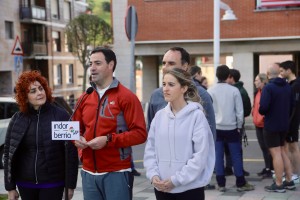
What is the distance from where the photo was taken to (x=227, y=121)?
7531 millimetres

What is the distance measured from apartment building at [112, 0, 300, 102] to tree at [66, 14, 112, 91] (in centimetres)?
1635

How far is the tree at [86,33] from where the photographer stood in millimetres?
37656

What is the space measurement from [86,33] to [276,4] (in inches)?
832

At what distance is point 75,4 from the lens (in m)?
48.9

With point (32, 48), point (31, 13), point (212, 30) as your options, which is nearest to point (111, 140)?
point (212, 30)

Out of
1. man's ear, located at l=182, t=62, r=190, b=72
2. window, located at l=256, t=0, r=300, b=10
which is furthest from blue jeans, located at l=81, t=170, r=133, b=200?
window, located at l=256, t=0, r=300, b=10

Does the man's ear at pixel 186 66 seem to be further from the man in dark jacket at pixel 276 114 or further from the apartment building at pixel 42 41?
the apartment building at pixel 42 41

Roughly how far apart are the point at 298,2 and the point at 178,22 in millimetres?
4691

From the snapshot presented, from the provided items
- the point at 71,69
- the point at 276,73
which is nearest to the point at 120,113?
the point at 276,73

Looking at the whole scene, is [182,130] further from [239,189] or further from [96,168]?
[239,189]

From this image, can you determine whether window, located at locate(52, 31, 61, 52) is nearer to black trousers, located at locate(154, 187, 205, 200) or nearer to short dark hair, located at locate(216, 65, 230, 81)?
short dark hair, located at locate(216, 65, 230, 81)

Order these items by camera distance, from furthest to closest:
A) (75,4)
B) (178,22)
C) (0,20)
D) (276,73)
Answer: (75,4) < (0,20) < (178,22) < (276,73)

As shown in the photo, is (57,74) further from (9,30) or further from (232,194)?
(232,194)

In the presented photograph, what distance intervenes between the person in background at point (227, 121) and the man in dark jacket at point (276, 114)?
0.40 meters
